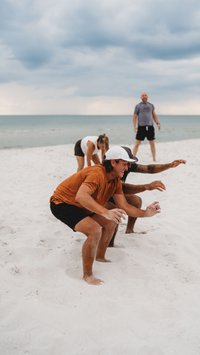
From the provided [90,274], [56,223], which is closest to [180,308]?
[90,274]

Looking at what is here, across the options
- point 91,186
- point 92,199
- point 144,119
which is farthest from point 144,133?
point 92,199

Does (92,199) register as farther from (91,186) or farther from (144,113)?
(144,113)

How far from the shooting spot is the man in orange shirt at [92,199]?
3.45 metres

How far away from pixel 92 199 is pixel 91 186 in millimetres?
146

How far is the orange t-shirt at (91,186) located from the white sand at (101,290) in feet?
2.64

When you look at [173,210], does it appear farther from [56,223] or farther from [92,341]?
[92,341]

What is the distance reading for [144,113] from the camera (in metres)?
10.6

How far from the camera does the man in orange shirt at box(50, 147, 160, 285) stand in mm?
3451

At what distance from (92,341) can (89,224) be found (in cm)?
110

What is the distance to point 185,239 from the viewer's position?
16.1 feet

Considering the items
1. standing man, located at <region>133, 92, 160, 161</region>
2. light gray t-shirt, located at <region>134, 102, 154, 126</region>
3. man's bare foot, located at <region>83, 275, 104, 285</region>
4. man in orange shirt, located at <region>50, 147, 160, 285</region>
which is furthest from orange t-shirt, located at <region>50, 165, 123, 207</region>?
light gray t-shirt, located at <region>134, 102, 154, 126</region>

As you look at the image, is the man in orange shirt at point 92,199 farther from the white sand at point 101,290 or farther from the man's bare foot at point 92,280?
the white sand at point 101,290

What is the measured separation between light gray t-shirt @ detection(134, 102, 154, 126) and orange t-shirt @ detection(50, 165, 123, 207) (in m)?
7.02

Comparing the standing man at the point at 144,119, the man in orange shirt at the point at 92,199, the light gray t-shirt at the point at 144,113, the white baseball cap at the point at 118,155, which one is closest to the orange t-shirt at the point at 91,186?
the man in orange shirt at the point at 92,199
